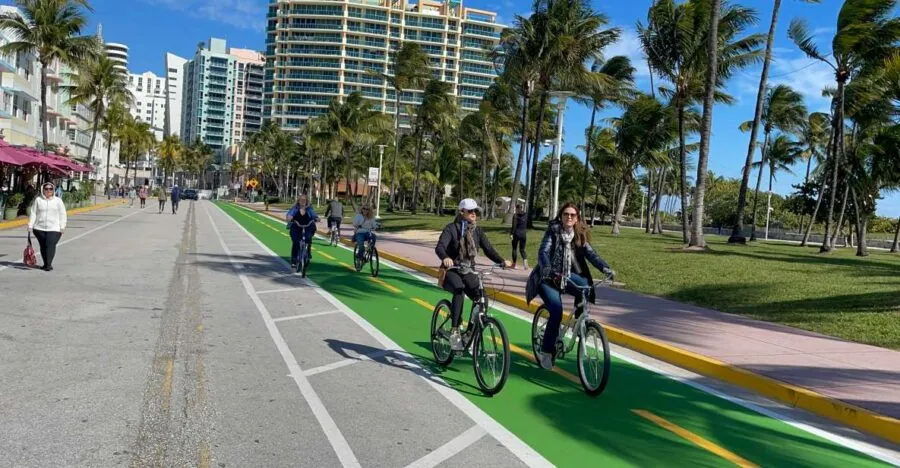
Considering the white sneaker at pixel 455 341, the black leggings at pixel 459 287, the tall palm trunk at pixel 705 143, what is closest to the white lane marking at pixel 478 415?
the white sneaker at pixel 455 341

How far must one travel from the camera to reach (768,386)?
7.42 m

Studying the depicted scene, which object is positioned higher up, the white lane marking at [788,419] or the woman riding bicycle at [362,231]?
the woman riding bicycle at [362,231]

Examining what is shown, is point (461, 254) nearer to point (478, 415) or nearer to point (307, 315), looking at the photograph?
point (478, 415)

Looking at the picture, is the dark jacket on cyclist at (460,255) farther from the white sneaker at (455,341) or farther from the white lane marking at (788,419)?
the white lane marking at (788,419)

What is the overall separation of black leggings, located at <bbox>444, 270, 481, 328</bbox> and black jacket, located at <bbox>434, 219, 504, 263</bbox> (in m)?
0.21

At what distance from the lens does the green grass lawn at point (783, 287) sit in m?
11.2

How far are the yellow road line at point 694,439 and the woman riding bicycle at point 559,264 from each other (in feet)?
3.79

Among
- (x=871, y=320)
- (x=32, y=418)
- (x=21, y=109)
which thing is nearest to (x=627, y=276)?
(x=871, y=320)

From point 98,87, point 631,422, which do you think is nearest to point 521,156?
point 631,422

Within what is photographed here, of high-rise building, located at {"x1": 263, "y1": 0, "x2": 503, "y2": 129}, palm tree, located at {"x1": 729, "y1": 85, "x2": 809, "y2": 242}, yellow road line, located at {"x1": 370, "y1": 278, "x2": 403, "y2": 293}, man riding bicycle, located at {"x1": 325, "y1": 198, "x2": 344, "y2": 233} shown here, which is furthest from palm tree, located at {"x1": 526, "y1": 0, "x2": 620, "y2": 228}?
high-rise building, located at {"x1": 263, "y1": 0, "x2": 503, "y2": 129}

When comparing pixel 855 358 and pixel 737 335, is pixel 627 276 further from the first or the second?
pixel 855 358

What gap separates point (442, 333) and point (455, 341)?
34 centimetres

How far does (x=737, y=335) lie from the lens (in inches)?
406

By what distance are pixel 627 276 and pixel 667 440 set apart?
38.7 feet
